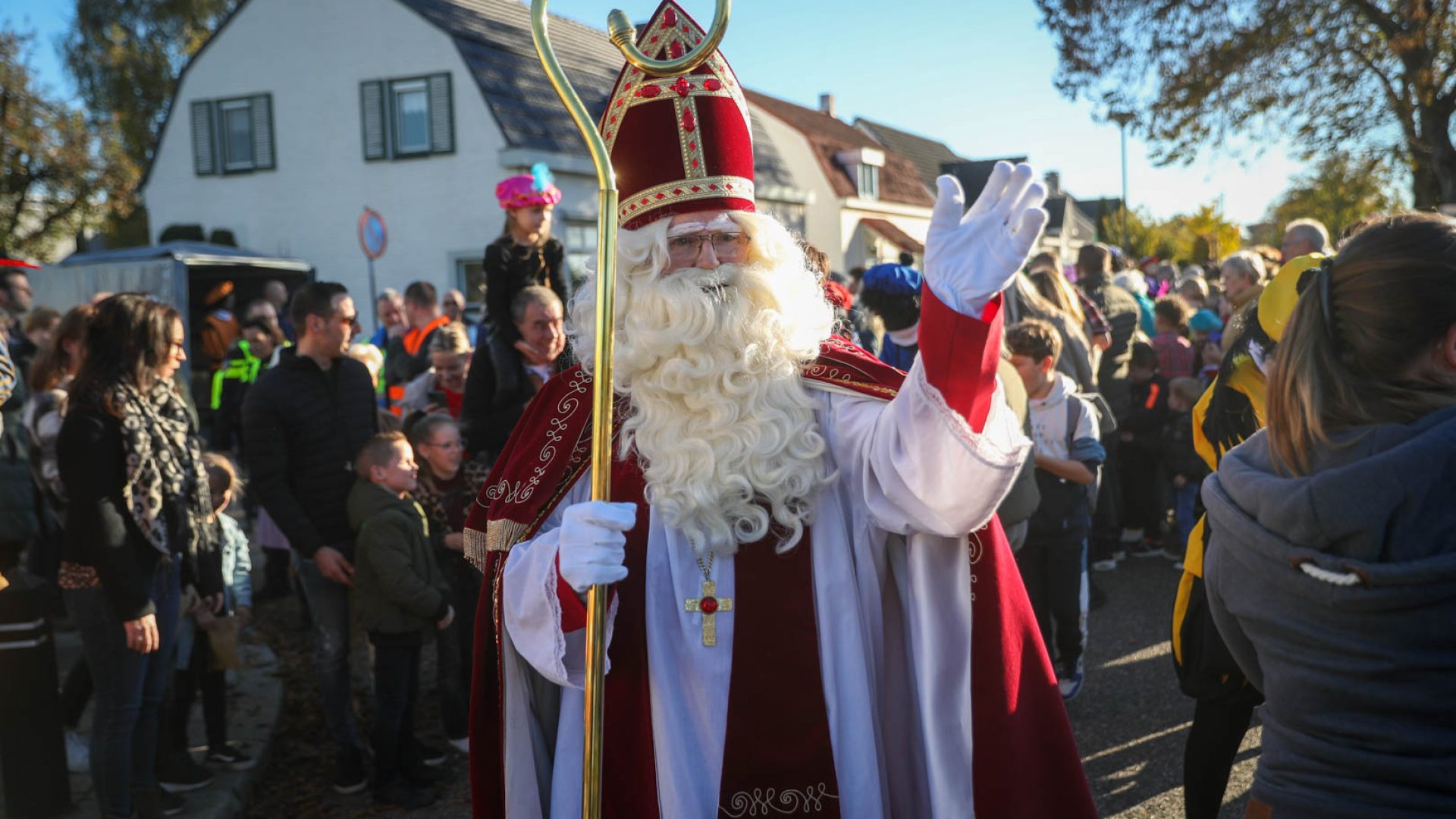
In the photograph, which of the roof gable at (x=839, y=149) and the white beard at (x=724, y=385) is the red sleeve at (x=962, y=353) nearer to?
the white beard at (x=724, y=385)

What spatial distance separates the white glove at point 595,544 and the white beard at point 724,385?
0.23 m

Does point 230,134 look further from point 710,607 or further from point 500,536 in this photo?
point 710,607

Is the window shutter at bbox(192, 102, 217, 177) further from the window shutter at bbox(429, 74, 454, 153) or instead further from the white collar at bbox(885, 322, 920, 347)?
the white collar at bbox(885, 322, 920, 347)

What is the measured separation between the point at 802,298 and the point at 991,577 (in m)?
0.73

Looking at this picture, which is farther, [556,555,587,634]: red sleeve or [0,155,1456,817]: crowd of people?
[556,555,587,634]: red sleeve

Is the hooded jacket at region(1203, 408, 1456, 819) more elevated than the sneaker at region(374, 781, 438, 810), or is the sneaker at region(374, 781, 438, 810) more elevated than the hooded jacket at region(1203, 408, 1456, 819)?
the hooded jacket at region(1203, 408, 1456, 819)

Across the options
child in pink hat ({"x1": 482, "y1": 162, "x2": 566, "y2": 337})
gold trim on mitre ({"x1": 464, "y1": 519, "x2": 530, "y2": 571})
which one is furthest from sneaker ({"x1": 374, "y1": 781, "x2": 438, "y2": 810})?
gold trim on mitre ({"x1": 464, "y1": 519, "x2": 530, "y2": 571})

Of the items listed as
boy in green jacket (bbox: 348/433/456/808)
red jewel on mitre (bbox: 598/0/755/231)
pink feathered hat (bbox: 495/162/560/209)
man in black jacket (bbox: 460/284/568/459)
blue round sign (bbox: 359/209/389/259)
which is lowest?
boy in green jacket (bbox: 348/433/456/808)

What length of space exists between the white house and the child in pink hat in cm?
1322

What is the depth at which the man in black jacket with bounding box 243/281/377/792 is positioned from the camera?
4277 mm

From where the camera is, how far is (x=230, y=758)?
454 cm

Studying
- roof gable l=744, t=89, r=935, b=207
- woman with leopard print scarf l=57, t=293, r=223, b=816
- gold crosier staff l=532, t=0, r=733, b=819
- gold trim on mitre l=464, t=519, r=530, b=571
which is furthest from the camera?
roof gable l=744, t=89, r=935, b=207

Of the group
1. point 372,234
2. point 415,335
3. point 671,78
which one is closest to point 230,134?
point 372,234

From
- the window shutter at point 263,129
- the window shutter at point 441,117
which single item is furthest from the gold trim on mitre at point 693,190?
the window shutter at point 263,129
